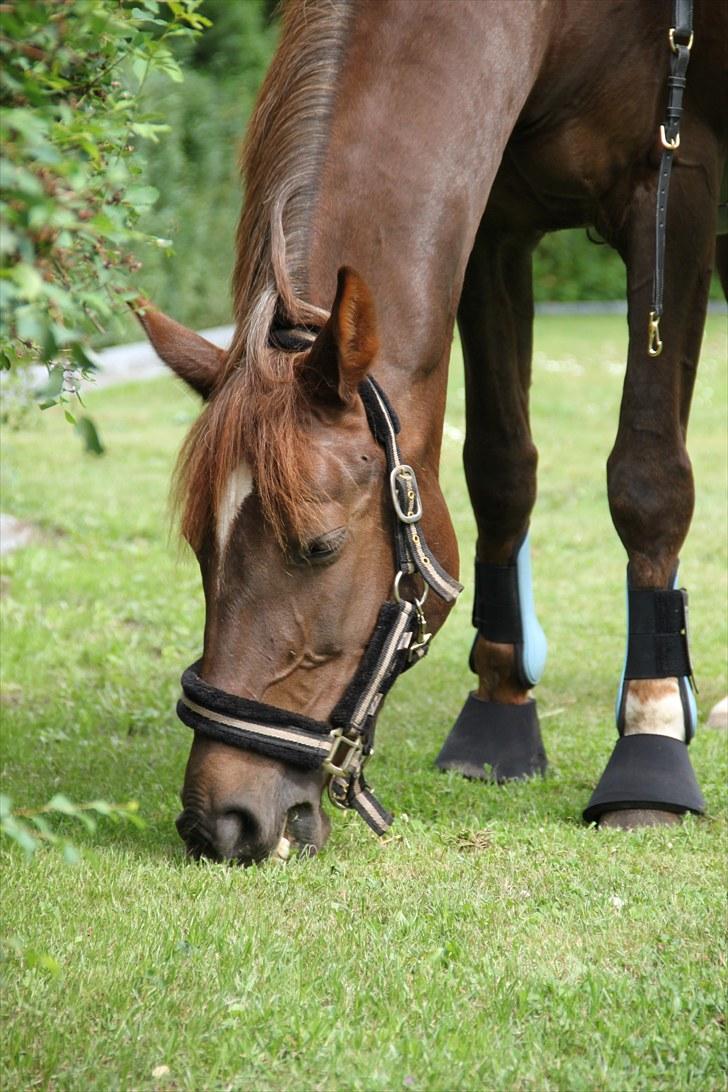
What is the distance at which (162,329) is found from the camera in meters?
3.04

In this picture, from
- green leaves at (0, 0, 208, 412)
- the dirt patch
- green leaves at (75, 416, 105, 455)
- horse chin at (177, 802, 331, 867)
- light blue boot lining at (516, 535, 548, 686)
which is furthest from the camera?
the dirt patch

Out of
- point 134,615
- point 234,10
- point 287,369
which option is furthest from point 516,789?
point 234,10

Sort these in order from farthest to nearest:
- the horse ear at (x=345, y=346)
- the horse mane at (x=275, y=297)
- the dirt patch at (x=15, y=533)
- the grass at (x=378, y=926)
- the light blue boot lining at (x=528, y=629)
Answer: the dirt patch at (x=15, y=533) → the light blue boot lining at (x=528, y=629) → the horse mane at (x=275, y=297) → the horse ear at (x=345, y=346) → the grass at (x=378, y=926)

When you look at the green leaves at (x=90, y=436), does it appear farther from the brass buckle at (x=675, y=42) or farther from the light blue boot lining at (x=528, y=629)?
the light blue boot lining at (x=528, y=629)

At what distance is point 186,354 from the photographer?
3023mm

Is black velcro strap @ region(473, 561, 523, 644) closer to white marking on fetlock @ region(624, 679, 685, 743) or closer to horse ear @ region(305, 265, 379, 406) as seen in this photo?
white marking on fetlock @ region(624, 679, 685, 743)

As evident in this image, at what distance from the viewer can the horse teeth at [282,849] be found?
296 cm

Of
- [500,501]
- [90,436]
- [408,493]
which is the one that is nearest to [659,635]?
[500,501]

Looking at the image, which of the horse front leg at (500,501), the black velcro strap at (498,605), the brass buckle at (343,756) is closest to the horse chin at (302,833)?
the brass buckle at (343,756)

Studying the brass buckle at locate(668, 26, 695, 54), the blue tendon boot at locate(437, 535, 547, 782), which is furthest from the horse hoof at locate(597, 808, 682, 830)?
the brass buckle at locate(668, 26, 695, 54)

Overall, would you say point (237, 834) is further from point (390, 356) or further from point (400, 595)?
point (390, 356)

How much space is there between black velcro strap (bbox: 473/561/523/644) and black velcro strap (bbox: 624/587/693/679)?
60cm

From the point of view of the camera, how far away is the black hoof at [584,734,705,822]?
343 centimetres

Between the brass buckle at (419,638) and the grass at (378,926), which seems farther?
the brass buckle at (419,638)
